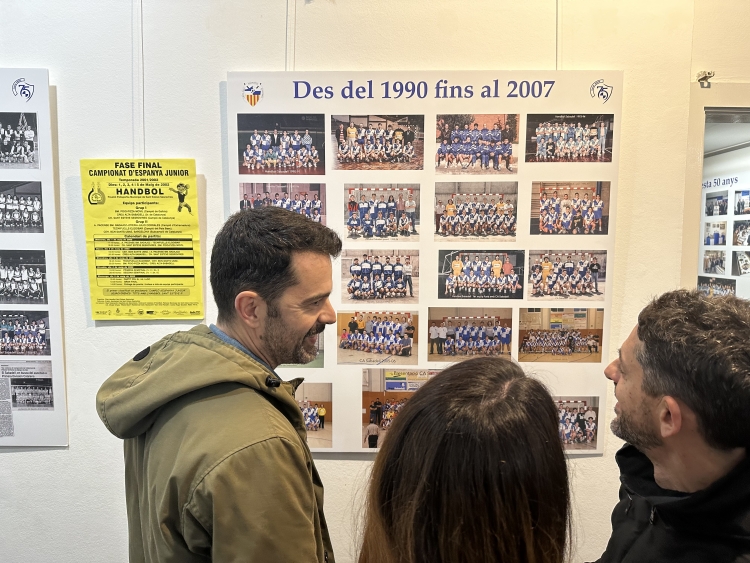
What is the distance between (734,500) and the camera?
2.19 ft

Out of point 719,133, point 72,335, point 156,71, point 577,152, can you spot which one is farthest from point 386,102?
point 72,335

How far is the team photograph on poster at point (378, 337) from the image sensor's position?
4.42 feet

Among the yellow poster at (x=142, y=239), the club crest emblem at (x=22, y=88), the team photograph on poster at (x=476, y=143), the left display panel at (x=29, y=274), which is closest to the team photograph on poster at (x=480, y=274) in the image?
the team photograph on poster at (x=476, y=143)

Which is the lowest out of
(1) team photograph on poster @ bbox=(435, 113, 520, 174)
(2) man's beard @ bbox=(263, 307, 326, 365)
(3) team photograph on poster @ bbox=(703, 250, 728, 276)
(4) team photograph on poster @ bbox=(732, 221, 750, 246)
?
(2) man's beard @ bbox=(263, 307, 326, 365)

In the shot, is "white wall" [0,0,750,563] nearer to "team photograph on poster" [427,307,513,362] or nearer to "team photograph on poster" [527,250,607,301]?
"team photograph on poster" [527,250,607,301]

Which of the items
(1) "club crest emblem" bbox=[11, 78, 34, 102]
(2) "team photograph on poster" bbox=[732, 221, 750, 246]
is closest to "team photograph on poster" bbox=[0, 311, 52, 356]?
(1) "club crest emblem" bbox=[11, 78, 34, 102]

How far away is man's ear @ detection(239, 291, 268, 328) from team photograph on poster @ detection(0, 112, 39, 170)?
97 centimetres

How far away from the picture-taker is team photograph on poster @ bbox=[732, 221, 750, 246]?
4.76ft

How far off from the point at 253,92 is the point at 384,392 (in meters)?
1.00

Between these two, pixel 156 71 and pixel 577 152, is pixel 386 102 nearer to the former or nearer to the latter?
pixel 577 152

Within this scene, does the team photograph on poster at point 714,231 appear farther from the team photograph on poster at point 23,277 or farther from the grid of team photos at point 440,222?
the team photograph on poster at point 23,277

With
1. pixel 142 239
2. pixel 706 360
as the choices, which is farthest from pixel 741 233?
pixel 142 239

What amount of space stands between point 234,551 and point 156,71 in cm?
130

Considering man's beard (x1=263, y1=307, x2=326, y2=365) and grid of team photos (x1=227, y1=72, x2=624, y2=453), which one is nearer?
man's beard (x1=263, y1=307, x2=326, y2=365)
